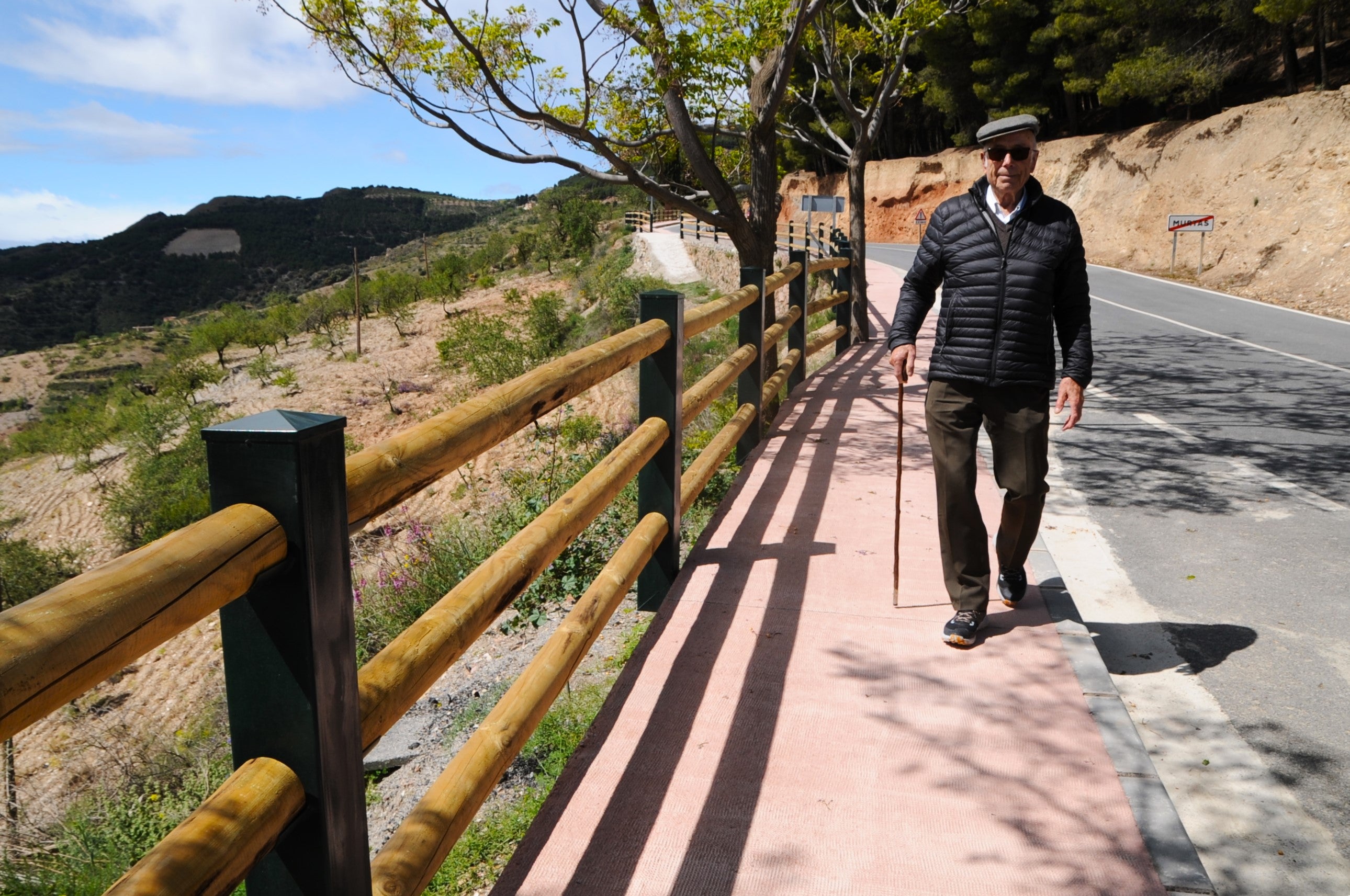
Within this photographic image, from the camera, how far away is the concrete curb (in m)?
2.68

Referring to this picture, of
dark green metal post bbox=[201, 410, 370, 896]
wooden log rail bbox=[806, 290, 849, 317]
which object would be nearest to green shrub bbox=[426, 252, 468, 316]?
wooden log rail bbox=[806, 290, 849, 317]

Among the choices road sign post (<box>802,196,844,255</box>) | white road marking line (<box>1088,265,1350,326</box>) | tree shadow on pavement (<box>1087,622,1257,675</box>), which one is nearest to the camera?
tree shadow on pavement (<box>1087,622,1257,675</box>)

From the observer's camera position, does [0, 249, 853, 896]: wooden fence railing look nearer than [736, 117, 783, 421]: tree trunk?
Yes

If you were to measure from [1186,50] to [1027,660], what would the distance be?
3311cm

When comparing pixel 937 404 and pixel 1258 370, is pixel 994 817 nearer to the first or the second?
pixel 937 404

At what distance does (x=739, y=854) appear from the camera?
2771mm

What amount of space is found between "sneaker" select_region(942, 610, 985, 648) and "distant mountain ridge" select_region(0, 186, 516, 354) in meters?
130

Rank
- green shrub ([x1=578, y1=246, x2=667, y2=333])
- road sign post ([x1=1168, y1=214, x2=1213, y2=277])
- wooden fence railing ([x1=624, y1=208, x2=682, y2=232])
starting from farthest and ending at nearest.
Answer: wooden fence railing ([x1=624, y1=208, x2=682, y2=232]) < green shrub ([x1=578, y1=246, x2=667, y2=333]) < road sign post ([x1=1168, y1=214, x2=1213, y2=277])

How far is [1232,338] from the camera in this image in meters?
14.4

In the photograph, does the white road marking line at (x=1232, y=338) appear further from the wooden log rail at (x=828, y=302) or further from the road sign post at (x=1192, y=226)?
the road sign post at (x=1192, y=226)

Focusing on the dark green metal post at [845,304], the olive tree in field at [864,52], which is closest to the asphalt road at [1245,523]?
the dark green metal post at [845,304]

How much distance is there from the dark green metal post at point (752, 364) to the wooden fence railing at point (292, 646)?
4209mm

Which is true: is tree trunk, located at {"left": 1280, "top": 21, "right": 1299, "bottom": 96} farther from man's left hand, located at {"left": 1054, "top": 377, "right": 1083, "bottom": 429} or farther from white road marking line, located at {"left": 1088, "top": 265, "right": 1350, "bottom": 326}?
man's left hand, located at {"left": 1054, "top": 377, "right": 1083, "bottom": 429}

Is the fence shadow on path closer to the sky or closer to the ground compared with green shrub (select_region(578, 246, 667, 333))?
closer to the ground
